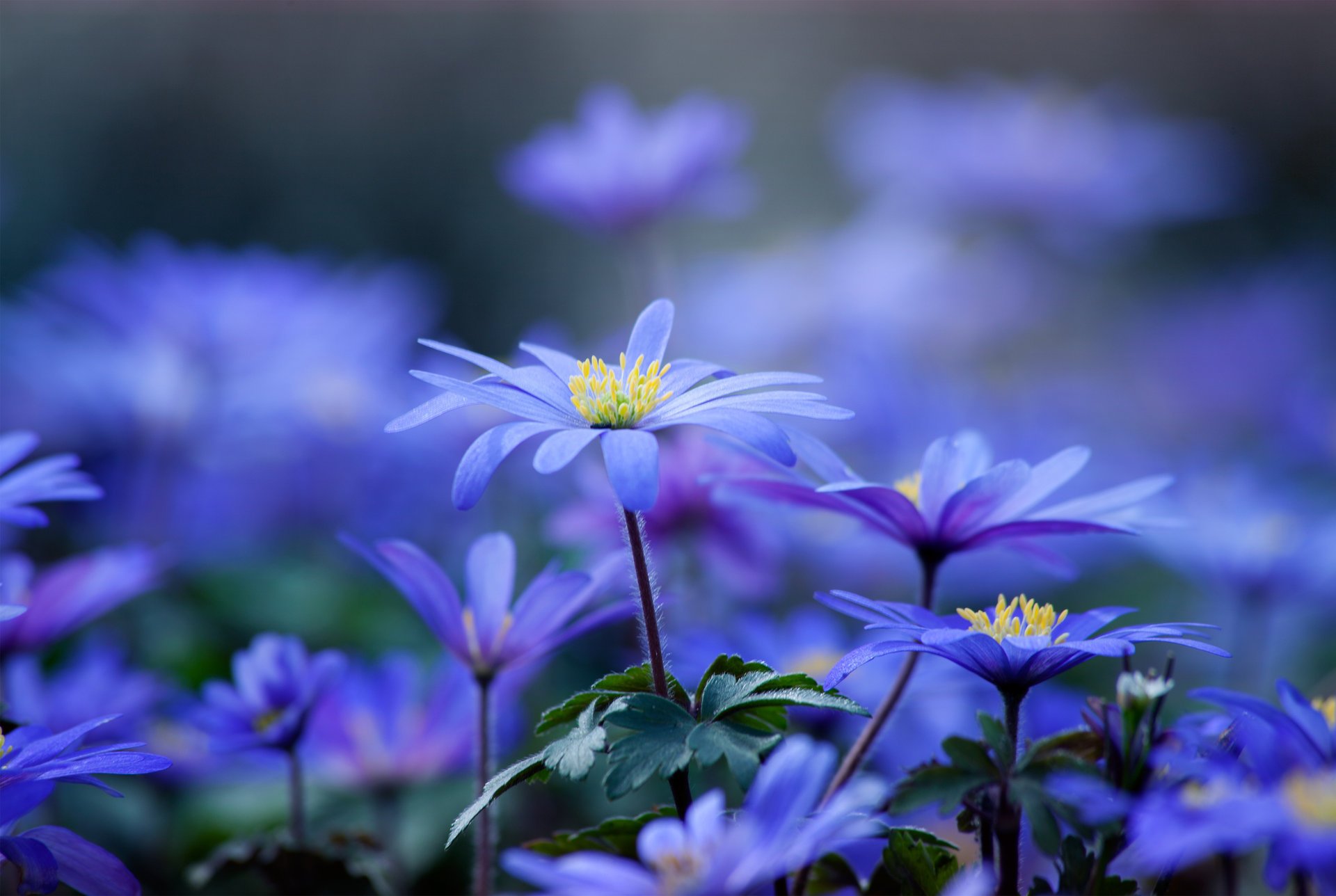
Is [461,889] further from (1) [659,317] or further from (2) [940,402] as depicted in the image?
(2) [940,402]

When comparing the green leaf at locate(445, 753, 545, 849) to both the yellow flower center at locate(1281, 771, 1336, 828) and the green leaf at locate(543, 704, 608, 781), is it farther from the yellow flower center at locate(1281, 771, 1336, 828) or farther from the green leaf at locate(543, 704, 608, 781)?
the yellow flower center at locate(1281, 771, 1336, 828)

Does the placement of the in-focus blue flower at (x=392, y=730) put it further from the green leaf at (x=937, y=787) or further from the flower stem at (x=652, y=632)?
the green leaf at (x=937, y=787)

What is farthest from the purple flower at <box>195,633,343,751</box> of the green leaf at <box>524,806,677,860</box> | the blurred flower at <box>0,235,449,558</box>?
the blurred flower at <box>0,235,449,558</box>

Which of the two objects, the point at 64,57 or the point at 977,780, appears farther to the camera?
the point at 64,57

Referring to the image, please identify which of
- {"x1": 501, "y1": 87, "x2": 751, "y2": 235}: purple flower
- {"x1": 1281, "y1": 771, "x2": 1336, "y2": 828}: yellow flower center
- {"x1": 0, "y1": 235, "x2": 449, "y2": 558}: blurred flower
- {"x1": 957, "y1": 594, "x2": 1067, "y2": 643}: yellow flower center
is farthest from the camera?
{"x1": 0, "y1": 235, "x2": 449, "y2": 558}: blurred flower

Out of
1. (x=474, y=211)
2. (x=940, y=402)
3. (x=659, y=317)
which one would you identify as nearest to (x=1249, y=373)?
(x=940, y=402)

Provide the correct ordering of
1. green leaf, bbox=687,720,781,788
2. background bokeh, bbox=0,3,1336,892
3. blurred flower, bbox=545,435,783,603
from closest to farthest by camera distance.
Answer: green leaf, bbox=687,720,781,788 < blurred flower, bbox=545,435,783,603 < background bokeh, bbox=0,3,1336,892
